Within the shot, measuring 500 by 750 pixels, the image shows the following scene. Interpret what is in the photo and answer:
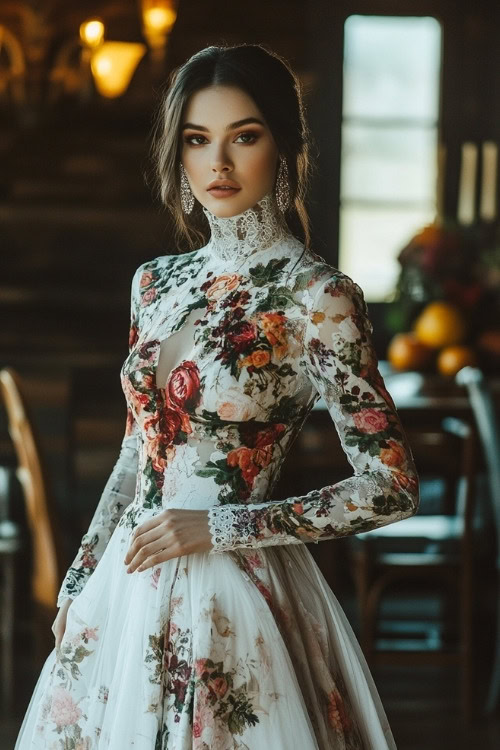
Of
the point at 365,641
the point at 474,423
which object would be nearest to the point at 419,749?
the point at 365,641

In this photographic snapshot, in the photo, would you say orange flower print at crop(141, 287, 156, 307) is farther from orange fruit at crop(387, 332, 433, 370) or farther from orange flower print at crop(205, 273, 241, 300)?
orange fruit at crop(387, 332, 433, 370)

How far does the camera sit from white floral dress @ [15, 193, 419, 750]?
4.13ft

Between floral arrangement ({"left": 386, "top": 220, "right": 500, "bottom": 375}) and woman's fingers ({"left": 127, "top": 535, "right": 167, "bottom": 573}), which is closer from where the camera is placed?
woman's fingers ({"left": 127, "top": 535, "right": 167, "bottom": 573})

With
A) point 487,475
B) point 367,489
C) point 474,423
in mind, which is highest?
point 367,489

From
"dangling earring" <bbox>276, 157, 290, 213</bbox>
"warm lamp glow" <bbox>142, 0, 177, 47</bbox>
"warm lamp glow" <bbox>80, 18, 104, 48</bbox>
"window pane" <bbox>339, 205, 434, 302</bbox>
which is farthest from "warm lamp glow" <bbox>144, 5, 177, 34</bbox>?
"dangling earring" <bbox>276, 157, 290, 213</bbox>

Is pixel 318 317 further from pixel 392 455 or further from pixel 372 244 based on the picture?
pixel 372 244

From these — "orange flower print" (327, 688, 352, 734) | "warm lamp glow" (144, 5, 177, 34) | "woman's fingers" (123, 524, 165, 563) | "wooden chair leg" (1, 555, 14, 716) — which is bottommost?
"wooden chair leg" (1, 555, 14, 716)

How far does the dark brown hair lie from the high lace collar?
29 millimetres

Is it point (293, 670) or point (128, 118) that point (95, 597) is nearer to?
point (293, 670)

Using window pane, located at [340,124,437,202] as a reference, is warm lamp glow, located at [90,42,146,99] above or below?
above

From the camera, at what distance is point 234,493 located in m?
1.34

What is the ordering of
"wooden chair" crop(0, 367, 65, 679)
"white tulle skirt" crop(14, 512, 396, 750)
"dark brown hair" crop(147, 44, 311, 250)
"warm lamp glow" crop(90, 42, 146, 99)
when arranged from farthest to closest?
"warm lamp glow" crop(90, 42, 146, 99) → "wooden chair" crop(0, 367, 65, 679) → "dark brown hair" crop(147, 44, 311, 250) → "white tulle skirt" crop(14, 512, 396, 750)

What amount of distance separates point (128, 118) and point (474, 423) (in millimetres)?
2382

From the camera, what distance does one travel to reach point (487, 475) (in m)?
3.81
